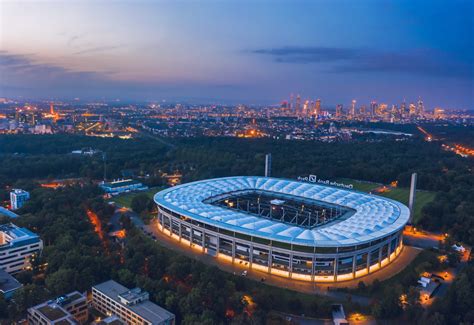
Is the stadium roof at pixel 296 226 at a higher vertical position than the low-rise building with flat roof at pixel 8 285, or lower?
higher

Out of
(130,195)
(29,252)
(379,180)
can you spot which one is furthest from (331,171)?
(29,252)

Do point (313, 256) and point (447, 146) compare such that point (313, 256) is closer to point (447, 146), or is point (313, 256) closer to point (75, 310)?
point (75, 310)

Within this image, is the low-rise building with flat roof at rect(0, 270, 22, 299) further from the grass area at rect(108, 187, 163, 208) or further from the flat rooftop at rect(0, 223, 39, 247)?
the grass area at rect(108, 187, 163, 208)

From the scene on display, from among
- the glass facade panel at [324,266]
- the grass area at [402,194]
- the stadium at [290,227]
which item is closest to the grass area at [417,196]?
the grass area at [402,194]

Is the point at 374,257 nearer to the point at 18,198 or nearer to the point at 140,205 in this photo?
the point at 140,205

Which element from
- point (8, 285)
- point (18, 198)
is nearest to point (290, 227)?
point (8, 285)

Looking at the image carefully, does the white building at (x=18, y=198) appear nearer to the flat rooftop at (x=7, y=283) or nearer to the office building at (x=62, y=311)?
the flat rooftop at (x=7, y=283)

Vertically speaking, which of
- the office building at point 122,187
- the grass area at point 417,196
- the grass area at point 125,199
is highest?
the grass area at point 417,196

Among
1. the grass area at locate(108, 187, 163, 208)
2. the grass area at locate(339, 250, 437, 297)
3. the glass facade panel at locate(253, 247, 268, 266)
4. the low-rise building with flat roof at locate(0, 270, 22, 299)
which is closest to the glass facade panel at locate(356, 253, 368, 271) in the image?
the grass area at locate(339, 250, 437, 297)
